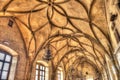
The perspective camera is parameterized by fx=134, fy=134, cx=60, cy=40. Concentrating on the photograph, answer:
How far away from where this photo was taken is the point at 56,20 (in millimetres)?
9273

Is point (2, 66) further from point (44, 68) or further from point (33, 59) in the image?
point (44, 68)

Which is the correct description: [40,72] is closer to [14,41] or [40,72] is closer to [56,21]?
[14,41]

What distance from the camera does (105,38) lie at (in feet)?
26.6

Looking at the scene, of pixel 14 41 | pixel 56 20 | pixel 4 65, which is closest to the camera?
pixel 4 65

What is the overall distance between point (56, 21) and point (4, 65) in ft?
14.3

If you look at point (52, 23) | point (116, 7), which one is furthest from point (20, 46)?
point (116, 7)

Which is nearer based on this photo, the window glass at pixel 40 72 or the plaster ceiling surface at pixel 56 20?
the plaster ceiling surface at pixel 56 20

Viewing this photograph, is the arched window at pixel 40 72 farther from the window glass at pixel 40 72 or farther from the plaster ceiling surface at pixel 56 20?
the plaster ceiling surface at pixel 56 20

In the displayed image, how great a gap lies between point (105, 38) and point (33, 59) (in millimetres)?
4964

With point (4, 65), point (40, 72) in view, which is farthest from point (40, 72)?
point (4, 65)

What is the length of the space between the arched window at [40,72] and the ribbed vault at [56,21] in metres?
1.53

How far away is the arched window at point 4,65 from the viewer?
747 cm

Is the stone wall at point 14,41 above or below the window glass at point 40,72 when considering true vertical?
above

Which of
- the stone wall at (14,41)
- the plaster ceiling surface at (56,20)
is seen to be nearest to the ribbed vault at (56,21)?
the plaster ceiling surface at (56,20)
